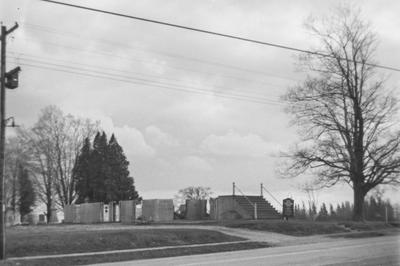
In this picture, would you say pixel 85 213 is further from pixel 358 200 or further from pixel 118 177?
pixel 358 200

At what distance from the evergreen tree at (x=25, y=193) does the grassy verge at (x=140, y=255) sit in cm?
4760

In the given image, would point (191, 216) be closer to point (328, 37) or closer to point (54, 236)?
point (328, 37)

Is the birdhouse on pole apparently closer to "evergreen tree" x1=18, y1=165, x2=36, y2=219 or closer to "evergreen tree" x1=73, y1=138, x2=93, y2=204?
"evergreen tree" x1=18, y1=165, x2=36, y2=219

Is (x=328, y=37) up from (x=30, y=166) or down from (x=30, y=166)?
up

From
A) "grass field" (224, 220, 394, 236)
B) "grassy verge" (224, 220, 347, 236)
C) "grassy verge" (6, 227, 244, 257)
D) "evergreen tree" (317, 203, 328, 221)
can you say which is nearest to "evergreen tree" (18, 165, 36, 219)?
"evergreen tree" (317, 203, 328, 221)

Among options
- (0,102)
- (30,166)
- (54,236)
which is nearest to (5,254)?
(54,236)

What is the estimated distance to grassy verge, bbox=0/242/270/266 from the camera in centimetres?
1897

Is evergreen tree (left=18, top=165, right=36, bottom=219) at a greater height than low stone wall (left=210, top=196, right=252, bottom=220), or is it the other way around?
evergreen tree (left=18, top=165, right=36, bottom=219)

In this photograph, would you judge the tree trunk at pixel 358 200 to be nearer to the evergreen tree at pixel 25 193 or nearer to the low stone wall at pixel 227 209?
the low stone wall at pixel 227 209

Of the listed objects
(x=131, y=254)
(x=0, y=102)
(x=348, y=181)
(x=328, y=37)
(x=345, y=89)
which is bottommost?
(x=131, y=254)

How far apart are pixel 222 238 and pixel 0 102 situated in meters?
11.4

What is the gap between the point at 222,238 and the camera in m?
26.1

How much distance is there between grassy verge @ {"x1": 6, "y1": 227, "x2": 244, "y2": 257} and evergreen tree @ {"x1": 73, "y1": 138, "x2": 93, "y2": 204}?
43.3 metres

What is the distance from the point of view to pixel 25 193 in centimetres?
6950
